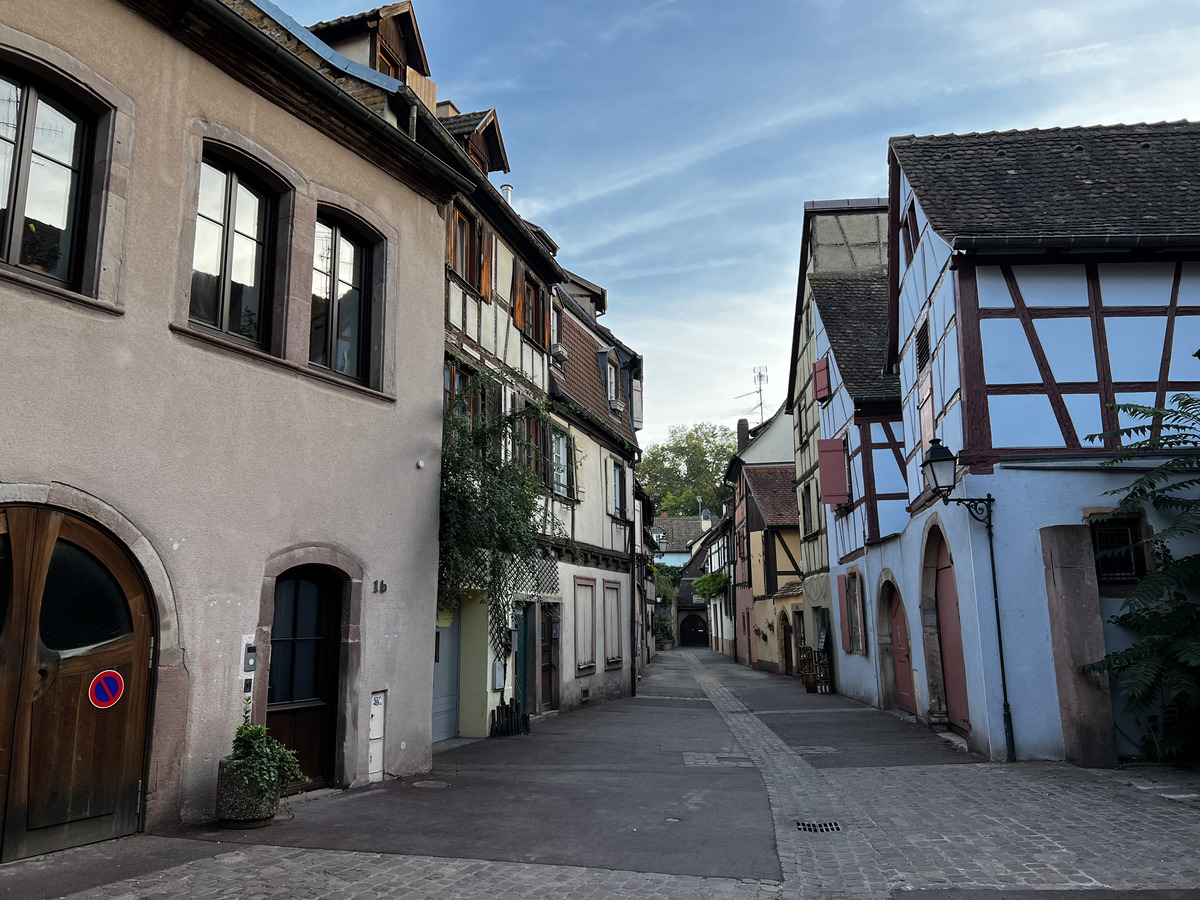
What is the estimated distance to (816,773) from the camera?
9.41 m

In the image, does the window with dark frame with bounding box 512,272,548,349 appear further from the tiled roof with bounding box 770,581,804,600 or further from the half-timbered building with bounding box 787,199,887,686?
the tiled roof with bounding box 770,581,804,600

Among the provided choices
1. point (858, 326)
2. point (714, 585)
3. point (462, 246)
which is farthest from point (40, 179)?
point (714, 585)

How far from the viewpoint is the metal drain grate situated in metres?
6.76

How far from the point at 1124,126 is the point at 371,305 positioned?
11.4 m

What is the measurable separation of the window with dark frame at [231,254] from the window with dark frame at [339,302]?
1.72 feet

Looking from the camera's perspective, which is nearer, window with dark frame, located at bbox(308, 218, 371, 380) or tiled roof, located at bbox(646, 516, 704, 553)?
window with dark frame, located at bbox(308, 218, 371, 380)

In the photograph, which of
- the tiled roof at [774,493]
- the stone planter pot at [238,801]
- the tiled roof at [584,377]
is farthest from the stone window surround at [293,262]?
the tiled roof at [774,493]

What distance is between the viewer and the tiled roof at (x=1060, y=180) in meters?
10.8

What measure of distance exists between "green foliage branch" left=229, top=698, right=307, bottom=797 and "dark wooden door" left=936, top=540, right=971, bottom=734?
793 cm

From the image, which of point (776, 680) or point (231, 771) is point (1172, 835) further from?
point (776, 680)

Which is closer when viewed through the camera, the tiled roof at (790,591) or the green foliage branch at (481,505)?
the green foliage branch at (481,505)

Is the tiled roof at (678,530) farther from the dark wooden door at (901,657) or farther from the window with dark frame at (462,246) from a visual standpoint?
the window with dark frame at (462,246)

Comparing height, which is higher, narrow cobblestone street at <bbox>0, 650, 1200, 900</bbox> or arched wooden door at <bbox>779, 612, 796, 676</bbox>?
arched wooden door at <bbox>779, 612, 796, 676</bbox>

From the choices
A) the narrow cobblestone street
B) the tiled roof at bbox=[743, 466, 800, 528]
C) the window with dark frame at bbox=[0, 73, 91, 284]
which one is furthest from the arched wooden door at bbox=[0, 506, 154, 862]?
the tiled roof at bbox=[743, 466, 800, 528]
